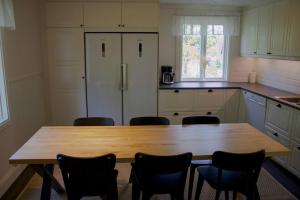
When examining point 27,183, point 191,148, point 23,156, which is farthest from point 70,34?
point 191,148

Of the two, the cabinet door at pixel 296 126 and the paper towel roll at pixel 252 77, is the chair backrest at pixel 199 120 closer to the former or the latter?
the cabinet door at pixel 296 126

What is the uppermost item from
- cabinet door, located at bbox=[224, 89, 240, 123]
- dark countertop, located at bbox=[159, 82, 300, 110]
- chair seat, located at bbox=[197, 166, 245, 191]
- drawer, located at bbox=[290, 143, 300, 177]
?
dark countertop, located at bbox=[159, 82, 300, 110]

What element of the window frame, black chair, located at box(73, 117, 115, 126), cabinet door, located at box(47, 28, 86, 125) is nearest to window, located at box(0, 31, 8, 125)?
the window frame

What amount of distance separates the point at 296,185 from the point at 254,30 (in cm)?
248

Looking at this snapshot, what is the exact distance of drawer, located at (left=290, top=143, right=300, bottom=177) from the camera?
308 cm

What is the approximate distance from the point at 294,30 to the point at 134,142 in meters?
2.55

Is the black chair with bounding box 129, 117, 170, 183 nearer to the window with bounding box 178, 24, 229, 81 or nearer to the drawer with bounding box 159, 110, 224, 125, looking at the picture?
the drawer with bounding box 159, 110, 224, 125

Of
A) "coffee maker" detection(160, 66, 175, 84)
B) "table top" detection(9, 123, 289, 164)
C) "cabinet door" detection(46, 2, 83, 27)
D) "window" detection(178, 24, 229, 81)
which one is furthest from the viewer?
"window" detection(178, 24, 229, 81)

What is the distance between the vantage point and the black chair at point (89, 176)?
186 cm

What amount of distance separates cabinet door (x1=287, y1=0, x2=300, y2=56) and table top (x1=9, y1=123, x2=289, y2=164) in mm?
1400

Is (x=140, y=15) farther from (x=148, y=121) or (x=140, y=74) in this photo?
(x=148, y=121)

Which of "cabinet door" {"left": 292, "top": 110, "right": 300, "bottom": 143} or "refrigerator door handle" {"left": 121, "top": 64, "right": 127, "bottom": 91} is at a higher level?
"refrigerator door handle" {"left": 121, "top": 64, "right": 127, "bottom": 91}

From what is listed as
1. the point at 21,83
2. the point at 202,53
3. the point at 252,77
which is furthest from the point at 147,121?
the point at 252,77

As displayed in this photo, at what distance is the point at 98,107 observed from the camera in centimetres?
435
